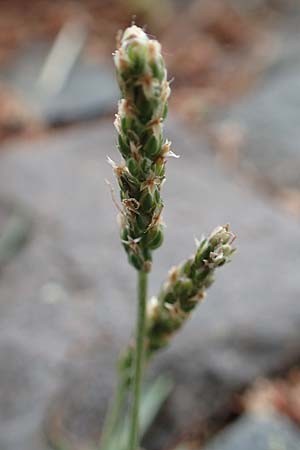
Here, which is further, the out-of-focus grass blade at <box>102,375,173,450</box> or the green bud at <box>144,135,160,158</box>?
the out-of-focus grass blade at <box>102,375,173,450</box>

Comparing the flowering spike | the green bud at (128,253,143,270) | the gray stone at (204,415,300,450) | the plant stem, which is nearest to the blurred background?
the gray stone at (204,415,300,450)

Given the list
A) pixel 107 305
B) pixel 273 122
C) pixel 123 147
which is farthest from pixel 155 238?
pixel 273 122

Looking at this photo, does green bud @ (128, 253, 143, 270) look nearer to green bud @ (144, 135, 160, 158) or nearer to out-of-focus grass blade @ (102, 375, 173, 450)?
green bud @ (144, 135, 160, 158)

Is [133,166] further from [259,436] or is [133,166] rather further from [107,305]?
[107,305]

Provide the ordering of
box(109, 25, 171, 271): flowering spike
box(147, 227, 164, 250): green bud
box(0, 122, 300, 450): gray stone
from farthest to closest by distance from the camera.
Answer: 1. box(0, 122, 300, 450): gray stone
2. box(147, 227, 164, 250): green bud
3. box(109, 25, 171, 271): flowering spike

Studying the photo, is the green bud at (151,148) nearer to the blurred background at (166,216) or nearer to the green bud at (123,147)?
the green bud at (123,147)

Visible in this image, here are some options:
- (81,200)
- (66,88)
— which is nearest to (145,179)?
(81,200)

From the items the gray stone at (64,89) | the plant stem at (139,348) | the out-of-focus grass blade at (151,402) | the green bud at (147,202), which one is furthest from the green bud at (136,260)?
the gray stone at (64,89)

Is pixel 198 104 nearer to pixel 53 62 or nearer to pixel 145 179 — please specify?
pixel 53 62

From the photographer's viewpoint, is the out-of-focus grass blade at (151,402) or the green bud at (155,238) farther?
the out-of-focus grass blade at (151,402)
